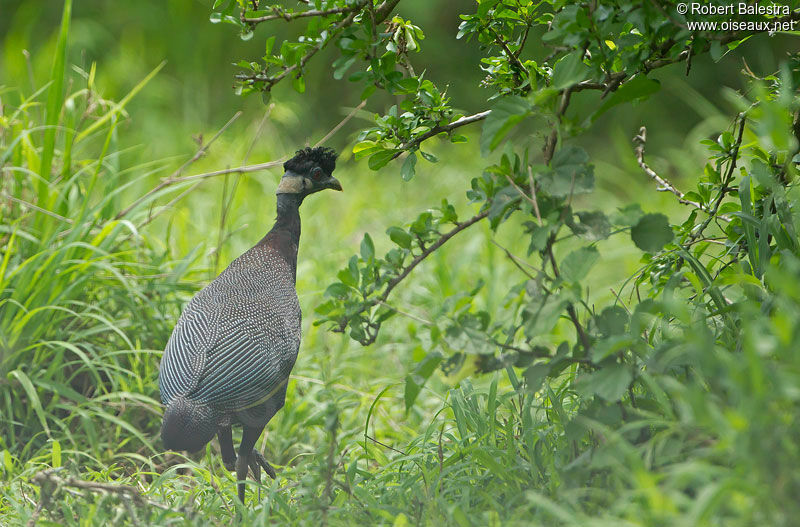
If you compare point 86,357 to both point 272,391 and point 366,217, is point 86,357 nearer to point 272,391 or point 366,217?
point 272,391

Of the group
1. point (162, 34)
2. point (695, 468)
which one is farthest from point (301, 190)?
point (162, 34)

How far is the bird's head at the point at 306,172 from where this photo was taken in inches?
110

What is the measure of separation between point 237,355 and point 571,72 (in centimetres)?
128

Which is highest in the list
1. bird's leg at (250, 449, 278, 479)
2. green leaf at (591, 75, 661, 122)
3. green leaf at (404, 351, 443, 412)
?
green leaf at (591, 75, 661, 122)

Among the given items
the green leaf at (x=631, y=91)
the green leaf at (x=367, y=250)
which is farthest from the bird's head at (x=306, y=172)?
the green leaf at (x=631, y=91)

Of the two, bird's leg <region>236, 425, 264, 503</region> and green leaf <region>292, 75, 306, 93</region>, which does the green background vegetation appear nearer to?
bird's leg <region>236, 425, 264, 503</region>

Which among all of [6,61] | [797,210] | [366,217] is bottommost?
[797,210]

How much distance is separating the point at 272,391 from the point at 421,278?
82.5 inches

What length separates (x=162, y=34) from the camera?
277 inches

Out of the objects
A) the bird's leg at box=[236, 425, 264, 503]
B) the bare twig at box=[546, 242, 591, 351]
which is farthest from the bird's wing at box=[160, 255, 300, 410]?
the bare twig at box=[546, 242, 591, 351]

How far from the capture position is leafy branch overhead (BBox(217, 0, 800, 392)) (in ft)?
5.80

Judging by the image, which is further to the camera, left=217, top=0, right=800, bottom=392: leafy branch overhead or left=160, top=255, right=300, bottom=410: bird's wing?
left=160, top=255, right=300, bottom=410: bird's wing

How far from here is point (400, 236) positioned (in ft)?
6.61

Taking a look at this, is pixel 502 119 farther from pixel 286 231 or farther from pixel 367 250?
pixel 286 231
